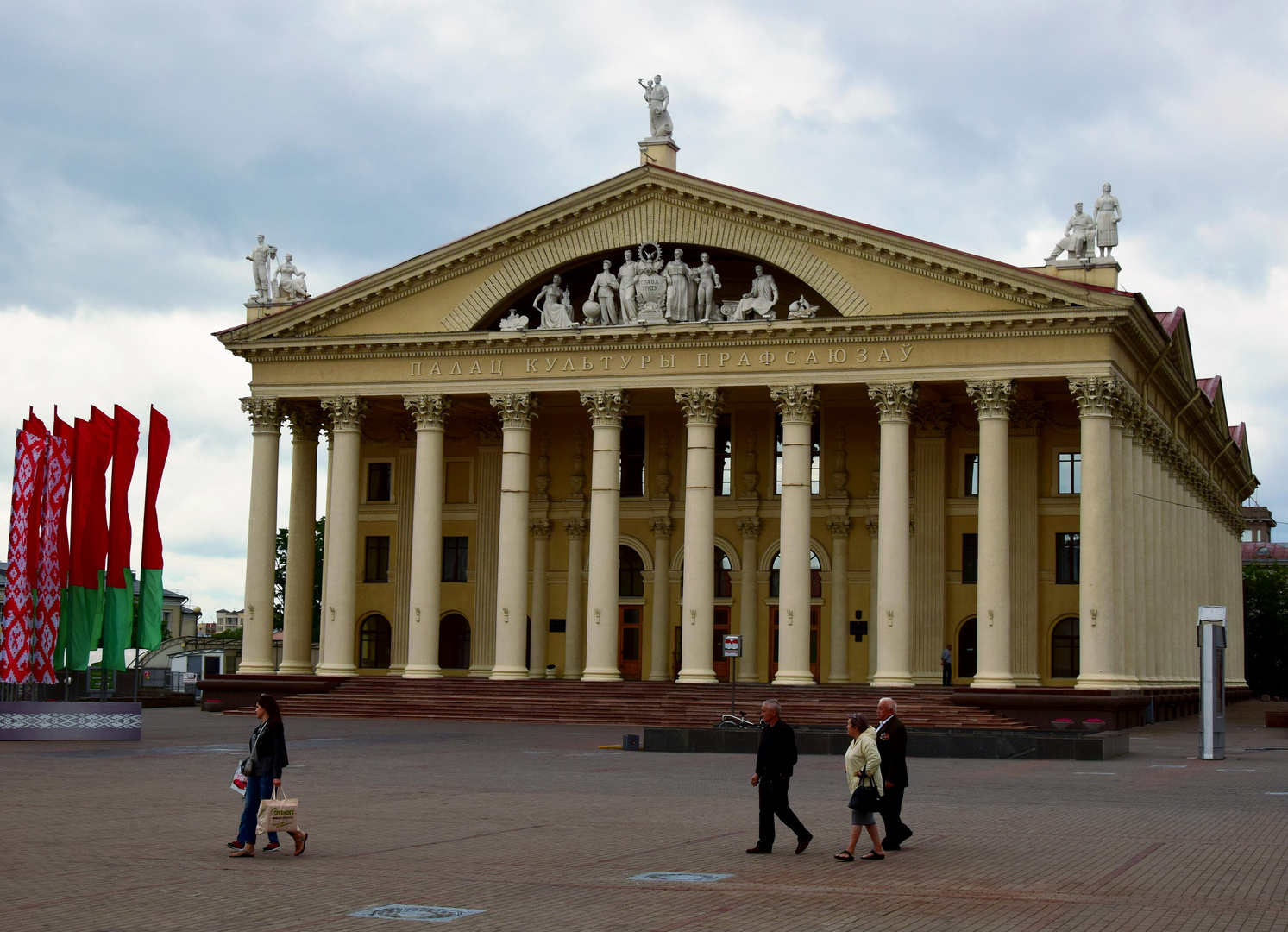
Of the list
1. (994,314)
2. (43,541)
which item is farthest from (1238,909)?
(994,314)

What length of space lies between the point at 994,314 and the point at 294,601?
2368 centimetres

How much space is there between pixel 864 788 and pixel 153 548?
23.4m

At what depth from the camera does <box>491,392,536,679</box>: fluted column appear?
4894 centimetres

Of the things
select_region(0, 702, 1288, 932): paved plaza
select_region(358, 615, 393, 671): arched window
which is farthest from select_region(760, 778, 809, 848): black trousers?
select_region(358, 615, 393, 671): arched window

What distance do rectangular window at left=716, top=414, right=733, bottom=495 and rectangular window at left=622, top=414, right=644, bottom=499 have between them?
258cm

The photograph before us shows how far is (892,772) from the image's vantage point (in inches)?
661

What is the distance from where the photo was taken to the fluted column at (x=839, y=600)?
51750 millimetres

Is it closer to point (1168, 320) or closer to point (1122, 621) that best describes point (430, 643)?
point (1122, 621)

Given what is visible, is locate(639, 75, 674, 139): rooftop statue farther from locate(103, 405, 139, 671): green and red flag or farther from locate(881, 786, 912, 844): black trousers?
locate(881, 786, 912, 844): black trousers

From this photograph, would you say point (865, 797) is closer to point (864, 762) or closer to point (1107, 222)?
point (864, 762)

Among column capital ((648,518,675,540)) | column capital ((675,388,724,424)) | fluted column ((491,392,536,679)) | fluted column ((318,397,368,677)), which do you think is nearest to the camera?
column capital ((675,388,724,424))

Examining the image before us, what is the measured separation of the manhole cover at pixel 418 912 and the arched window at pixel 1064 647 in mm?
39877

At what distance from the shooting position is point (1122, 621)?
45281 millimetres

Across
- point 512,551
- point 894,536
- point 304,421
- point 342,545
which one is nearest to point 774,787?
point 894,536
